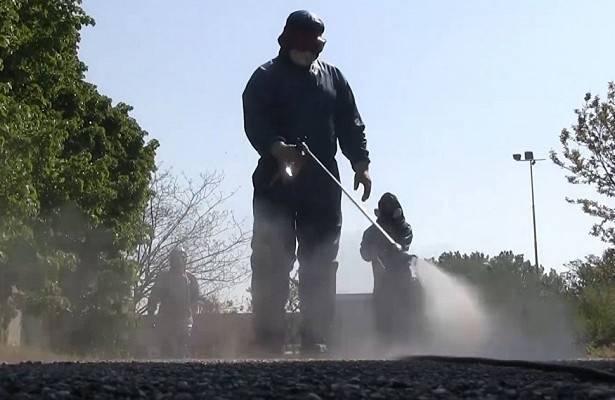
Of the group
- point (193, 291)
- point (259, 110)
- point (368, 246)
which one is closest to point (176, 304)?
point (193, 291)

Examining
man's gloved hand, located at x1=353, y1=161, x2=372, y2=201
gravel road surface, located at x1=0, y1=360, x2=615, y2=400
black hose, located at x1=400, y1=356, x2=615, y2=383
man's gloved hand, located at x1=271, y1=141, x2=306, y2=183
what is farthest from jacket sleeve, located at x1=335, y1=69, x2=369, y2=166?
gravel road surface, located at x1=0, y1=360, x2=615, y2=400

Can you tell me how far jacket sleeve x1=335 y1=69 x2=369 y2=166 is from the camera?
1010 cm

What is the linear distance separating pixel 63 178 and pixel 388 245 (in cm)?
1594

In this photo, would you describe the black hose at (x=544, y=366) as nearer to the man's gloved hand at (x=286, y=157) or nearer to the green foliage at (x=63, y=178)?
the man's gloved hand at (x=286, y=157)

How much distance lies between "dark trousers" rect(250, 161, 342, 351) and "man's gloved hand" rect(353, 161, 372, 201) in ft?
1.20

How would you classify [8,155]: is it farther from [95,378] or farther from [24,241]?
[95,378]

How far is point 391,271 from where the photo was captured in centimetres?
1023

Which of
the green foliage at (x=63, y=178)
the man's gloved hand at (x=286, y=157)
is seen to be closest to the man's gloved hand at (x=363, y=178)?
the man's gloved hand at (x=286, y=157)

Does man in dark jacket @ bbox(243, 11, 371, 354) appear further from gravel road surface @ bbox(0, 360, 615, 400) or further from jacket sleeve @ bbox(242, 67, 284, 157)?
gravel road surface @ bbox(0, 360, 615, 400)

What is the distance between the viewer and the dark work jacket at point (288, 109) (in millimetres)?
9602

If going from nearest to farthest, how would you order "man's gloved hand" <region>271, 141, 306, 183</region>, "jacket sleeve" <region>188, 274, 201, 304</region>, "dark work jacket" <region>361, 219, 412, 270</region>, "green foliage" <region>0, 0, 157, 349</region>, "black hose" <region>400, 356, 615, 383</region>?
"black hose" <region>400, 356, 615, 383</region>
"man's gloved hand" <region>271, 141, 306, 183</region>
"dark work jacket" <region>361, 219, 412, 270</region>
"jacket sleeve" <region>188, 274, 201, 304</region>
"green foliage" <region>0, 0, 157, 349</region>

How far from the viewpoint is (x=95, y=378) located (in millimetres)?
4746

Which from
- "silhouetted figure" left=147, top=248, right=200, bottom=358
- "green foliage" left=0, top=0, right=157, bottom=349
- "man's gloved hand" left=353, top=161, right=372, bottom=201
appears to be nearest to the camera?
"man's gloved hand" left=353, top=161, right=372, bottom=201

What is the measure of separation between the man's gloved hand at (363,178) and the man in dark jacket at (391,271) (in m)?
0.37
